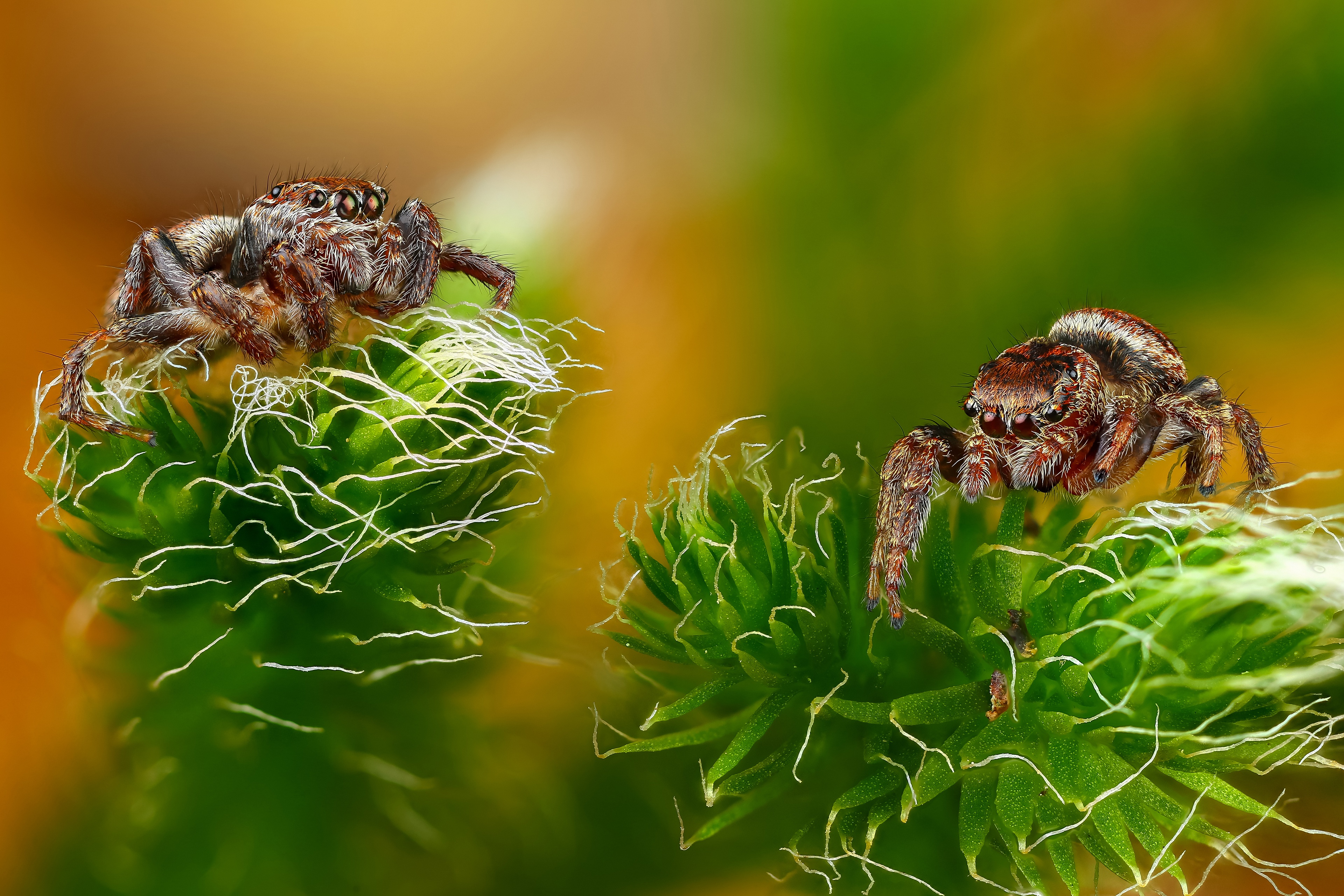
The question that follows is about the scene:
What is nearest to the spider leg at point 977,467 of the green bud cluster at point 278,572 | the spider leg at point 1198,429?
the spider leg at point 1198,429

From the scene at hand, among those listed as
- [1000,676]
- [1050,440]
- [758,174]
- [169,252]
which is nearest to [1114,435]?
[1050,440]

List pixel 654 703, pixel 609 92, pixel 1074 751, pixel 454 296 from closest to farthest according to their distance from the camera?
pixel 1074 751 < pixel 654 703 < pixel 454 296 < pixel 609 92

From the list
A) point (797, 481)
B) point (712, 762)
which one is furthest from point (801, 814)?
point (797, 481)

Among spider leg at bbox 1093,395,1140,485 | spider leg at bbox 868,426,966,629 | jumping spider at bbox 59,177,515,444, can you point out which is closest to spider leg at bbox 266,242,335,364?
jumping spider at bbox 59,177,515,444

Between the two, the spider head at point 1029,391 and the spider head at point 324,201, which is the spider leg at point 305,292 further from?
the spider head at point 1029,391

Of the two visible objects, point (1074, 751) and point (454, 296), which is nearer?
point (1074, 751)

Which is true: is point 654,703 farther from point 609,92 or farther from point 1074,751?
point 609,92

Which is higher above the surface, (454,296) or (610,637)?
(454,296)

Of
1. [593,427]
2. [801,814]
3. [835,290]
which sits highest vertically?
[835,290]
